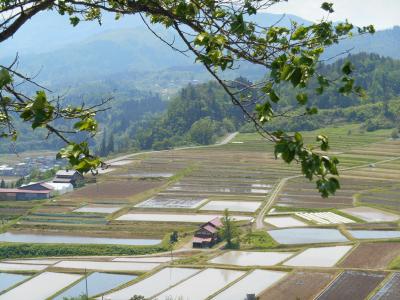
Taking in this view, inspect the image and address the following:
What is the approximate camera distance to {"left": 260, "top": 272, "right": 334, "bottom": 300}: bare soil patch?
1930cm

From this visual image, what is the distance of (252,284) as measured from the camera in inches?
828

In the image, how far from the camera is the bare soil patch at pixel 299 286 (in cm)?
1930

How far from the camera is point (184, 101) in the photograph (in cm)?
8394

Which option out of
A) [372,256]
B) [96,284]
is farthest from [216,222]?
[96,284]

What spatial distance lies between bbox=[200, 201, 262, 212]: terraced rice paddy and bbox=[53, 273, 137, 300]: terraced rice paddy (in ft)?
37.4

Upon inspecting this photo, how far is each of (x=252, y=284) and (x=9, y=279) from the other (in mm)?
8952

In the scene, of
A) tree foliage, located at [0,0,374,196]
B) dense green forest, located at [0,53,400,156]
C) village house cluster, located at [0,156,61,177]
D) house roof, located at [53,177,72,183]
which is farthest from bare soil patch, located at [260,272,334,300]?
village house cluster, located at [0,156,61,177]

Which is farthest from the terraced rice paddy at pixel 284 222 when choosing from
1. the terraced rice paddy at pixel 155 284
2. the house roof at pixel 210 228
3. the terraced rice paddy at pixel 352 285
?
the terraced rice paddy at pixel 352 285

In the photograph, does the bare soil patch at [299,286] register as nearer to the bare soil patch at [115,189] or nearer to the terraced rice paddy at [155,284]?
the terraced rice paddy at [155,284]

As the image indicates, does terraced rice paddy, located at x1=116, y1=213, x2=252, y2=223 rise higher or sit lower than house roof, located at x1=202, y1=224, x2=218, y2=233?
lower

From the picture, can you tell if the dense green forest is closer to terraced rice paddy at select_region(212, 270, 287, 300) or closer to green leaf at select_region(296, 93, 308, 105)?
terraced rice paddy at select_region(212, 270, 287, 300)

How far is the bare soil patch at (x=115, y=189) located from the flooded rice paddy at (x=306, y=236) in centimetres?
1301

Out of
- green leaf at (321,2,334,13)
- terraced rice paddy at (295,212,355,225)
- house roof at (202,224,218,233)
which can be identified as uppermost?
green leaf at (321,2,334,13)

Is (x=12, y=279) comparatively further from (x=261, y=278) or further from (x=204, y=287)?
(x=261, y=278)
